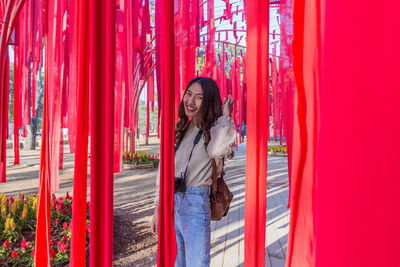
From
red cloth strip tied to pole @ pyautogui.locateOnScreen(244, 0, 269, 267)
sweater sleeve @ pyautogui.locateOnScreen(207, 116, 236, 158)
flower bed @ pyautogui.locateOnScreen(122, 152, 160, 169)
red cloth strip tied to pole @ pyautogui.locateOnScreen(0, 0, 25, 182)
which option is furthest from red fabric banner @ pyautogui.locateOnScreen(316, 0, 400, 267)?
flower bed @ pyautogui.locateOnScreen(122, 152, 160, 169)

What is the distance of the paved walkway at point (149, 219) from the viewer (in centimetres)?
260

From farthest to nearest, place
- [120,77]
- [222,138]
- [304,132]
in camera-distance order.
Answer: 1. [120,77]
2. [222,138]
3. [304,132]

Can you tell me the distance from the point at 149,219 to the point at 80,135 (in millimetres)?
2923

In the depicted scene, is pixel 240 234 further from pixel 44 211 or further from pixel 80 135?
pixel 80 135

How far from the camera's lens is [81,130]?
3.52 feet

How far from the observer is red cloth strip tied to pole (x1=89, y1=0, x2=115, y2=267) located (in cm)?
103

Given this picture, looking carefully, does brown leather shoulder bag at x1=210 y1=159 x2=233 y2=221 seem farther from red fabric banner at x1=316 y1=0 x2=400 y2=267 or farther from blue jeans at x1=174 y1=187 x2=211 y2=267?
red fabric banner at x1=316 y1=0 x2=400 y2=267

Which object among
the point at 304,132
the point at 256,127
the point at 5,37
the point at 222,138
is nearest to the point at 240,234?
the point at 222,138

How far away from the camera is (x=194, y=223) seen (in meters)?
1.44

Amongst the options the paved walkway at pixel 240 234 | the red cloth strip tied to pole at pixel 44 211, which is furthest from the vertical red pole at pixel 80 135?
the paved walkway at pixel 240 234

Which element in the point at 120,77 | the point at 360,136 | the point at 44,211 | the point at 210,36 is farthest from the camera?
the point at 210,36

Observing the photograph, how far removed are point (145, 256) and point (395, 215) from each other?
2.53 metres

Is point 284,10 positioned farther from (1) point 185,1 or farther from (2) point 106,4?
(2) point 106,4

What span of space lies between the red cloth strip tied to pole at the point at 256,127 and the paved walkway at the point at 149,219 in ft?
5.53
